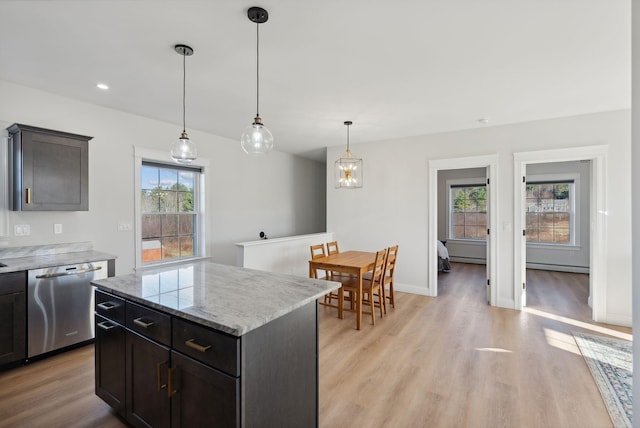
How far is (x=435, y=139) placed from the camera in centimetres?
478

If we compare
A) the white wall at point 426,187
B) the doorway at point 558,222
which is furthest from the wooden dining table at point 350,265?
the doorway at point 558,222

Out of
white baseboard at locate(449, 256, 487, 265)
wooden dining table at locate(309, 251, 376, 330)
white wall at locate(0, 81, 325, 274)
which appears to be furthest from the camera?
white baseboard at locate(449, 256, 487, 265)

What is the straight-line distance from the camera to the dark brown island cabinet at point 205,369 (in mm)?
1313

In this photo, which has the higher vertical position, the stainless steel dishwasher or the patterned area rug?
the stainless steel dishwasher

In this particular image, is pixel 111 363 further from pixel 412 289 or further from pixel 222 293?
pixel 412 289

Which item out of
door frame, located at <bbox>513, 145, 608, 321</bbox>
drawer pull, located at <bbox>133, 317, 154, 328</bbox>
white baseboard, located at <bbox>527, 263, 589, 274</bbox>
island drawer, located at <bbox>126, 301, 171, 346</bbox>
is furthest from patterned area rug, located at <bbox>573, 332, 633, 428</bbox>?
white baseboard, located at <bbox>527, 263, 589, 274</bbox>

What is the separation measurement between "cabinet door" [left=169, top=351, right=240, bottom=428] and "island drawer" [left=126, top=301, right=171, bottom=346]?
12 cm

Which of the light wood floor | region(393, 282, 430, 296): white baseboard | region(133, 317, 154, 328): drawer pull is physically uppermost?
region(133, 317, 154, 328): drawer pull

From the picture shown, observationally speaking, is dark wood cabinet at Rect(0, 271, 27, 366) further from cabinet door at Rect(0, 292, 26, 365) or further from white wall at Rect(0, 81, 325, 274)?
white wall at Rect(0, 81, 325, 274)

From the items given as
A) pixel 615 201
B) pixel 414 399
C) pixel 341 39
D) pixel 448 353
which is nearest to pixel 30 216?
pixel 341 39

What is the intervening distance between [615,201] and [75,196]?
6184 millimetres

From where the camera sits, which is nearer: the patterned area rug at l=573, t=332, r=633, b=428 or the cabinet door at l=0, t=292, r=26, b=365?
the patterned area rug at l=573, t=332, r=633, b=428

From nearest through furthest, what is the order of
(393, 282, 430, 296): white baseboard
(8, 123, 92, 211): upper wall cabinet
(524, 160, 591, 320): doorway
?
1. (8, 123, 92, 211): upper wall cabinet
2. (393, 282, 430, 296): white baseboard
3. (524, 160, 591, 320): doorway

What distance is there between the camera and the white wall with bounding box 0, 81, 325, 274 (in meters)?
3.09
